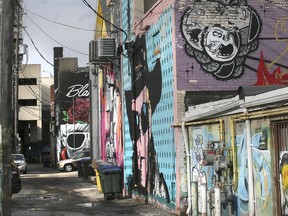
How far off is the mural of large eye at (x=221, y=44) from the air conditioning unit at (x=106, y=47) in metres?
7.93

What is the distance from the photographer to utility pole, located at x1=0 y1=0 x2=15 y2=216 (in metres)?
9.42

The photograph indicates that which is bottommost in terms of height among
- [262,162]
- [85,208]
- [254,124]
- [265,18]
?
[85,208]

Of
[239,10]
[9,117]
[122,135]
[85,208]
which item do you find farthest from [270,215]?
[122,135]

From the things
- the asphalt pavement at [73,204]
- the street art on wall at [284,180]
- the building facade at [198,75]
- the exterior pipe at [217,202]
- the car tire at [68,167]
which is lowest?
the asphalt pavement at [73,204]

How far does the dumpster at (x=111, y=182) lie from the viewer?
18078 millimetres

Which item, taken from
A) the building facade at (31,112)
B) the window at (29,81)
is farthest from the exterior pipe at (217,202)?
the window at (29,81)

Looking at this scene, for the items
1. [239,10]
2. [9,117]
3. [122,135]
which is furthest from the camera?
[122,135]

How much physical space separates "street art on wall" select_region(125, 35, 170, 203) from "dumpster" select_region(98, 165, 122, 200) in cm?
73

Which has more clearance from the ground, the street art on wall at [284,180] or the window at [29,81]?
the window at [29,81]

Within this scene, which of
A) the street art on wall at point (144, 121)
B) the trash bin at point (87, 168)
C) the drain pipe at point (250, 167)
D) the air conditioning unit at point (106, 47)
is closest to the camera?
the drain pipe at point (250, 167)

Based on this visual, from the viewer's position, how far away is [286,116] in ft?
26.8

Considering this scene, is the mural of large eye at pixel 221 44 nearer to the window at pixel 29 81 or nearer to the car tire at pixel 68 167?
the car tire at pixel 68 167

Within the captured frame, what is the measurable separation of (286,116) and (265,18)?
597cm

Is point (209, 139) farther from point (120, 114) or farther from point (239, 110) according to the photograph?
point (120, 114)
